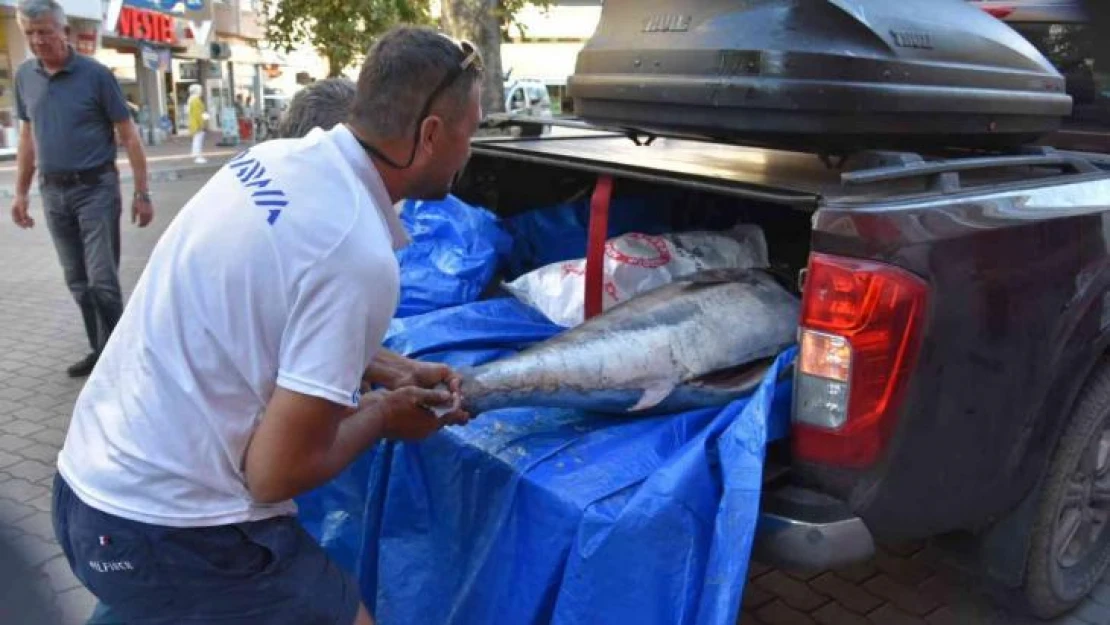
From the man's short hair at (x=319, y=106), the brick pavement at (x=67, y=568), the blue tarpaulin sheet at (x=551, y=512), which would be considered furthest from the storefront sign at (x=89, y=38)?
the blue tarpaulin sheet at (x=551, y=512)

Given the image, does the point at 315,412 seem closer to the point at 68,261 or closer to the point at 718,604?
the point at 718,604

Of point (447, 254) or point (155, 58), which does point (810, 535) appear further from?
point (155, 58)

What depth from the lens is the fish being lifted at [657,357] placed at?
2.18m

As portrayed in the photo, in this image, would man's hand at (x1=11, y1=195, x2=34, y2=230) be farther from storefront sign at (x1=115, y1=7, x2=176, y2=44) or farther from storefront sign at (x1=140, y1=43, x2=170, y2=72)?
storefront sign at (x1=140, y1=43, x2=170, y2=72)

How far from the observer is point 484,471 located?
2135 millimetres

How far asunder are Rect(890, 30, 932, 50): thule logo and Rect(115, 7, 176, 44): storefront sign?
80.2 feet

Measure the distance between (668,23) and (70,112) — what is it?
340 cm

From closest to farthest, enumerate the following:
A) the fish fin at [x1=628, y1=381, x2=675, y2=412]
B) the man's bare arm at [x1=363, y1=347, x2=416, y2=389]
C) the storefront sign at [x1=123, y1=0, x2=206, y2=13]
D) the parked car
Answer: the man's bare arm at [x1=363, y1=347, x2=416, y2=389] → the fish fin at [x1=628, y1=381, x2=675, y2=412] → the parked car → the storefront sign at [x1=123, y1=0, x2=206, y2=13]

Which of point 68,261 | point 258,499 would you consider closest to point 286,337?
point 258,499

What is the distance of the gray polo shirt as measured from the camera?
15.6ft

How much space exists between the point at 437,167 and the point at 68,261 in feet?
13.1

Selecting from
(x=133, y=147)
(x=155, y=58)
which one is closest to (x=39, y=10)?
(x=133, y=147)

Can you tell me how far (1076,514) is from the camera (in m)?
2.83

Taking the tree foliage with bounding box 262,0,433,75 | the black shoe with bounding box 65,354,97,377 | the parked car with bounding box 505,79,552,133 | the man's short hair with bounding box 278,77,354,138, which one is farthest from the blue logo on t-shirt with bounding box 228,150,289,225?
the parked car with bounding box 505,79,552,133
